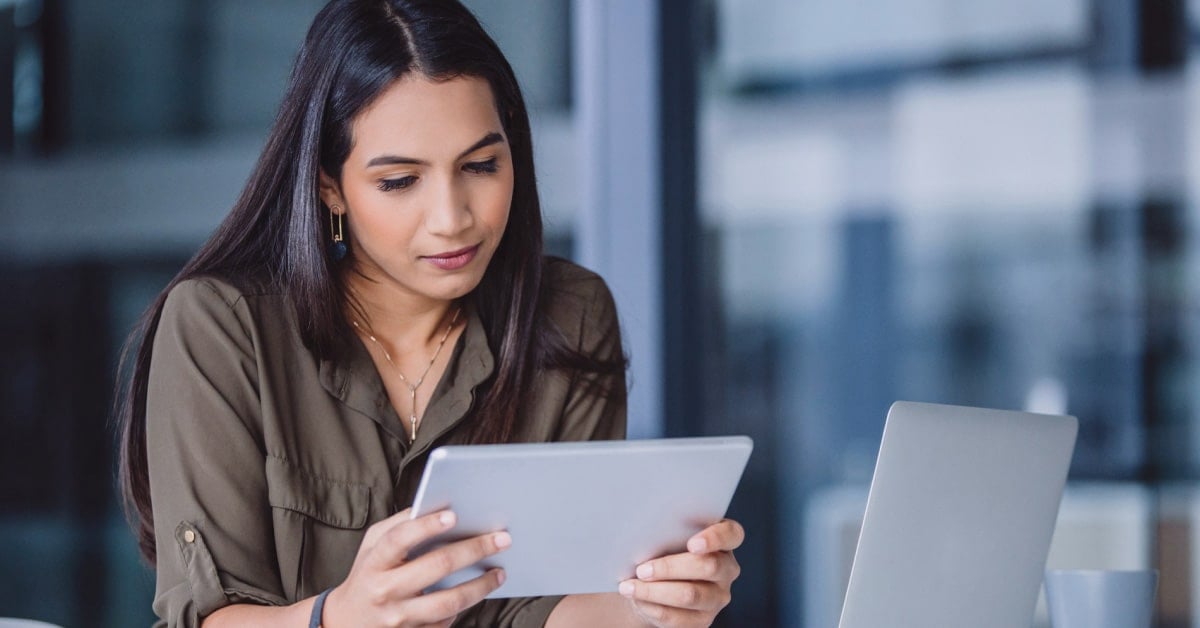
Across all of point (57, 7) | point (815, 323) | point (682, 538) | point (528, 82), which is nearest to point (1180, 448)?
point (815, 323)

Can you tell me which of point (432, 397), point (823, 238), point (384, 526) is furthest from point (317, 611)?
point (823, 238)

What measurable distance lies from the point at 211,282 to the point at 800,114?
2.50m

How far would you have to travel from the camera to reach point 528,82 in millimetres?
3404

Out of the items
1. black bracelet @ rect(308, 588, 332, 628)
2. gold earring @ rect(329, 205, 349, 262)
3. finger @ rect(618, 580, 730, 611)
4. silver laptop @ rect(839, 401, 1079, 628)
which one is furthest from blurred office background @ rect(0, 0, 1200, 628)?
black bracelet @ rect(308, 588, 332, 628)

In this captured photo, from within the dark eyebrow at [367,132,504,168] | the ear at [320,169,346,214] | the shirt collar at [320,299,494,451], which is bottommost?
the shirt collar at [320,299,494,451]

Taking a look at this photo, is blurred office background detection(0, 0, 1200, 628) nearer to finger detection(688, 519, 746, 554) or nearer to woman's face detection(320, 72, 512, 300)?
woman's face detection(320, 72, 512, 300)

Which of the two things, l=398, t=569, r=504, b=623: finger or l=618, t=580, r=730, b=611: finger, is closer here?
l=398, t=569, r=504, b=623: finger

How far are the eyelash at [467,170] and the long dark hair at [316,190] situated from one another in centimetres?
9

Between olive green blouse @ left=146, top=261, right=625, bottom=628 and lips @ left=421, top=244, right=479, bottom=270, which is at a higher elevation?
lips @ left=421, top=244, right=479, bottom=270

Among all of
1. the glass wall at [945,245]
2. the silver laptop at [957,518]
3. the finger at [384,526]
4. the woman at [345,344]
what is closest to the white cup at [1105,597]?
the silver laptop at [957,518]

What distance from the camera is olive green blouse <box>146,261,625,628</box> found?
1579 mm

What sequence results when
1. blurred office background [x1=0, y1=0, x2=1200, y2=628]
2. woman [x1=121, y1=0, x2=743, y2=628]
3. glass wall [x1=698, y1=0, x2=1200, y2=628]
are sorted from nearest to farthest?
woman [x1=121, y1=0, x2=743, y2=628], blurred office background [x1=0, y1=0, x2=1200, y2=628], glass wall [x1=698, y1=0, x2=1200, y2=628]

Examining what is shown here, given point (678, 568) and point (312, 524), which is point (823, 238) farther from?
point (678, 568)

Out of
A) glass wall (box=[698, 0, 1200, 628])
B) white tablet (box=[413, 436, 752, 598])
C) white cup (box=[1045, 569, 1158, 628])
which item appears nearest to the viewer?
white tablet (box=[413, 436, 752, 598])
